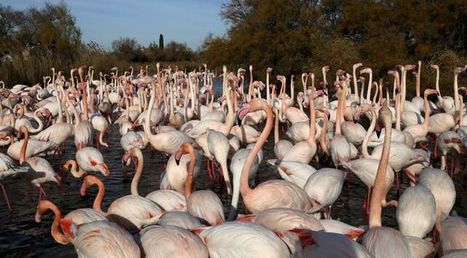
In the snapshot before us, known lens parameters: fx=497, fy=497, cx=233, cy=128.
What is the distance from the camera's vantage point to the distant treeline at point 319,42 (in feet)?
74.3

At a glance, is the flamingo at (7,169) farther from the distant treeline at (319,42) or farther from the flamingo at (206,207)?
the distant treeline at (319,42)

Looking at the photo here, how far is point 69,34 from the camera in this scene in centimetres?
3456

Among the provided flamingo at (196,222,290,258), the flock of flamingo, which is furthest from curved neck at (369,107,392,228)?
flamingo at (196,222,290,258)

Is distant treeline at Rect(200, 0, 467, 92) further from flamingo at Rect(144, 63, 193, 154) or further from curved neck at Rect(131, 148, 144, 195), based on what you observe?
curved neck at Rect(131, 148, 144, 195)

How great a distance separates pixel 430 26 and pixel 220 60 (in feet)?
36.6

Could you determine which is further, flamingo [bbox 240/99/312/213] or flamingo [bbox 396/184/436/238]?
flamingo [bbox 240/99/312/213]

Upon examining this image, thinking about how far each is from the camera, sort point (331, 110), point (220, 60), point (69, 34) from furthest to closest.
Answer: point (69, 34) → point (220, 60) → point (331, 110)

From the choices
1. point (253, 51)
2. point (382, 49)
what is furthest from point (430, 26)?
point (253, 51)

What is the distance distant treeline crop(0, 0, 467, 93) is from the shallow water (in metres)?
12.6

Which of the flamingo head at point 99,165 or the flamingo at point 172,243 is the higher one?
the flamingo at point 172,243

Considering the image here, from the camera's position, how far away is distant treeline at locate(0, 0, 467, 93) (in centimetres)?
2266

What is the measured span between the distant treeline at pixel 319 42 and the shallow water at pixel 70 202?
1256cm

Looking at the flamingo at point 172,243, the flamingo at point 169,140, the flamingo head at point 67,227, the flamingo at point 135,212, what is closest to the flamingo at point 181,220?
the flamingo at point 172,243

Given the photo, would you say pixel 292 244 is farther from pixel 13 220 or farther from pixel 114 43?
pixel 114 43
